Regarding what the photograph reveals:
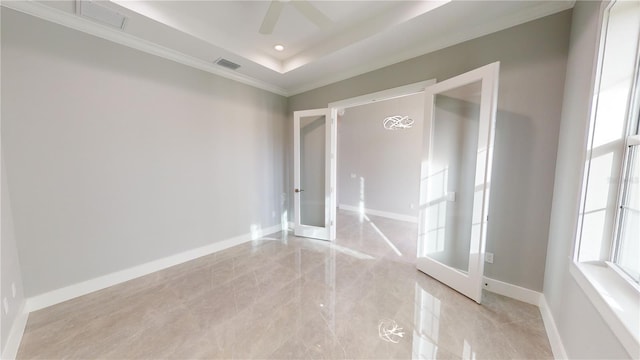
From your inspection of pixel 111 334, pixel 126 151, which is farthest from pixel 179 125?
pixel 111 334

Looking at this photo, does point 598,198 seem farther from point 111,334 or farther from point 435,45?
point 111,334

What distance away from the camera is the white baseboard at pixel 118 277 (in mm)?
2043

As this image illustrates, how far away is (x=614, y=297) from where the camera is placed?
109 centimetres

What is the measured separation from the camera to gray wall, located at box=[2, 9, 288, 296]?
1.94 m

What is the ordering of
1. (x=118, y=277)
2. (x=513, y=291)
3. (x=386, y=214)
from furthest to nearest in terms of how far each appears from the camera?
1. (x=386, y=214)
2. (x=118, y=277)
3. (x=513, y=291)

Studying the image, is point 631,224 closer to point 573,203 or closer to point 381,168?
point 573,203

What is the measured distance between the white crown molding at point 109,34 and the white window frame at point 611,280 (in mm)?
3838

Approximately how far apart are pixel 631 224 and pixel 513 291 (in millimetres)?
1305

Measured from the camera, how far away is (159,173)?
9.04ft

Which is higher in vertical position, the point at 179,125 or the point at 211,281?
the point at 179,125

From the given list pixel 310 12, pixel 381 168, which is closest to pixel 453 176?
pixel 310 12

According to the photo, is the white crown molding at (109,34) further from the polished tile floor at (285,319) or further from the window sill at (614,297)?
the window sill at (614,297)

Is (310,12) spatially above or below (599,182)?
above

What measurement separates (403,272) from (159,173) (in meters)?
3.38
